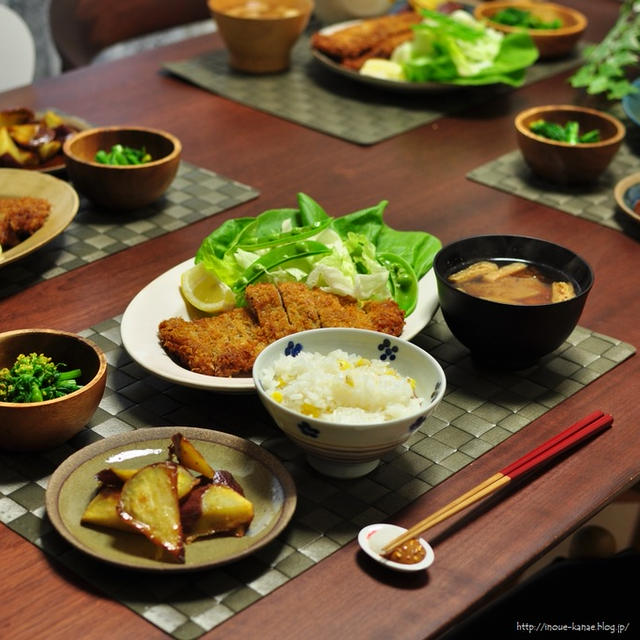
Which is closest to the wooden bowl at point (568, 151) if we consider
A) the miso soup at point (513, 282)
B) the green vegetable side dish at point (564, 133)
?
the green vegetable side dish at point (564, 133)

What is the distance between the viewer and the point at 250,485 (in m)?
1.08

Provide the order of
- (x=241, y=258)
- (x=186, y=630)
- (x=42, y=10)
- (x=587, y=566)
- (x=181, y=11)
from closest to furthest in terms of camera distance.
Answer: (x=186, y=630) → (x=241, y=258) → (x=587, y=566) → (x=181, y=11) → (x=42, y=10)

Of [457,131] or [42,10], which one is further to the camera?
[42,10]

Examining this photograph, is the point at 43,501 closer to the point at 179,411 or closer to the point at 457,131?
the point at 179,411

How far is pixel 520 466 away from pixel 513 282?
1.16 ft

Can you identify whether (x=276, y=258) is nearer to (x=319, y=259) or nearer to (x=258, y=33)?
(x=319, y=259)

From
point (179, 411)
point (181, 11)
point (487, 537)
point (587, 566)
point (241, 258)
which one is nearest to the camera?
point (487, 537)

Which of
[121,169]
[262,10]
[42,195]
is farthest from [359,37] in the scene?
[42,195]

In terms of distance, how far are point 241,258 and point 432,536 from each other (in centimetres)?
54

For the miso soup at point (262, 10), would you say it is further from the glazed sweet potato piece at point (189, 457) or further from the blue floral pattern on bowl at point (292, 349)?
the glazed sweet potato piece at point (189, 457)

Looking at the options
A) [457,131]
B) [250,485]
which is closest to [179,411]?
[250,485]

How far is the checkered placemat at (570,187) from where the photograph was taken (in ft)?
6.08

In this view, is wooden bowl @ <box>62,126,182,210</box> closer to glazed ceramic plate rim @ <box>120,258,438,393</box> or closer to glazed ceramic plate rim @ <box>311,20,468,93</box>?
glazed ceramic plate rim @ <box>120,258,438,393</box>

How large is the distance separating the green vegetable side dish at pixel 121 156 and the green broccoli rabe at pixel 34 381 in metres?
0.67
